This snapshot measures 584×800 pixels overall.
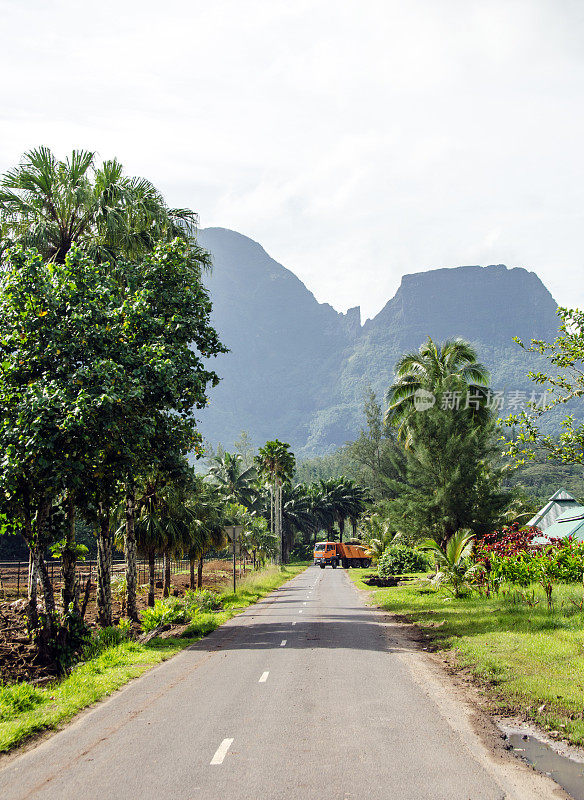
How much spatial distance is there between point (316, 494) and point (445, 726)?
318 ft

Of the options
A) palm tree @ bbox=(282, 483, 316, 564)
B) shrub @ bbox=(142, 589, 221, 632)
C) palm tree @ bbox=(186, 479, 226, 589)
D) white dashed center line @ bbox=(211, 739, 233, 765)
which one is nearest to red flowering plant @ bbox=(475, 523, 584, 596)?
shrub @ bbox=(142, 589, 221, 632)

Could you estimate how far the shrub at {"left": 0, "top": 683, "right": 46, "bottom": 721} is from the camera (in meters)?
10.5

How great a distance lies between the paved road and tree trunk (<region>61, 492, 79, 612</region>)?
213 inches

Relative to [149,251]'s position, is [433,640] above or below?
below

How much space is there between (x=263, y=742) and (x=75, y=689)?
518 cm

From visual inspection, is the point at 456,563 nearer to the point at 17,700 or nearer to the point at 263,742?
the point at 17,700

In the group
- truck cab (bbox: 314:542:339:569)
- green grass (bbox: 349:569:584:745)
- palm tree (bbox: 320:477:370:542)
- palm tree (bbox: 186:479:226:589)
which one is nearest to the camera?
green grass (bbox: 349:569:584:745)

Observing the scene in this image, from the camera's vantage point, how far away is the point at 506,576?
22.7m

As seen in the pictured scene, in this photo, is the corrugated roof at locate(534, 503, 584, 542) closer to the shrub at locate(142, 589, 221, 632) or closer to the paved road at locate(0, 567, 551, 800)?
the shrub at locate(142, 589, 221, 632)

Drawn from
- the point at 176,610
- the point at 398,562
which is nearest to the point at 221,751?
the point at 176,610

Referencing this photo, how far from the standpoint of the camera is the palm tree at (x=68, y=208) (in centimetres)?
2195

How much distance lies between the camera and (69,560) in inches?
761

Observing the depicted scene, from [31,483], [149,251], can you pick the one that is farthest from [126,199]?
[31,483]

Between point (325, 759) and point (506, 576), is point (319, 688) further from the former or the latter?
point (506, 576)
